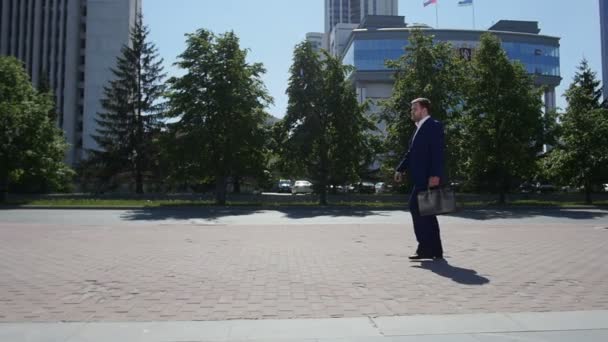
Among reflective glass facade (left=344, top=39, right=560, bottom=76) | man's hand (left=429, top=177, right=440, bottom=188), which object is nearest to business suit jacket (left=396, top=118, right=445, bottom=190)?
man's hand (left=429, top=177, right=440, bottom=188)

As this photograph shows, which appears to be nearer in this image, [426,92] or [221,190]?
[426,92]

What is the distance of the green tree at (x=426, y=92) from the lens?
93.8 feet

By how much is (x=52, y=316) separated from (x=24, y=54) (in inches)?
3210

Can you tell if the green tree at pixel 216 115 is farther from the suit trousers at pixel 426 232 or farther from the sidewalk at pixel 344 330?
the sidewalk at pixel 344 330

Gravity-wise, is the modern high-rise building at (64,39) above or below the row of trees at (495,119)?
above

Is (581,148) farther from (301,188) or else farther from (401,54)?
(401,54)

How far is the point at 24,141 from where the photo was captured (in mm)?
28219

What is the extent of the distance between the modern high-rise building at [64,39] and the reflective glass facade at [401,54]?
3484 cm

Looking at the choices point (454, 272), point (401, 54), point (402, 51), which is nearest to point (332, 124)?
point (454, 272)

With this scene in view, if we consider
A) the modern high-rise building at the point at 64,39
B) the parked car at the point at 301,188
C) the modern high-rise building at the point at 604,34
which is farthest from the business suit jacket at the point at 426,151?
the modern high-rise building at the point at 604,34

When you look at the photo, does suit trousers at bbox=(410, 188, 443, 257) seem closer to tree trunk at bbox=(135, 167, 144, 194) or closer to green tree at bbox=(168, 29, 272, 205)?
green tree at bbox=(168, 29, 272, 205)

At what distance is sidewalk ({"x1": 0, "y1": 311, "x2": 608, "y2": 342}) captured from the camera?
3.41 metres

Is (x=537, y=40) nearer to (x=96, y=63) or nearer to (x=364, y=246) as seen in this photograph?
(x=96, y=63)

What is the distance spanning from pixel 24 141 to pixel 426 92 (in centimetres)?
2329
